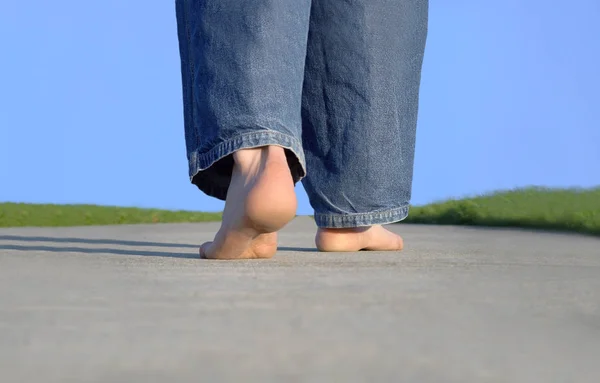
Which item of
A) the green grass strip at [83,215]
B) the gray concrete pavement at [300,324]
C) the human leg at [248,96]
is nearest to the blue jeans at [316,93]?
the human leg at [248,96]

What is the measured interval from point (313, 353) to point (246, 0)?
3.10ft

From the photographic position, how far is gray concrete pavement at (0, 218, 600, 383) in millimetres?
501

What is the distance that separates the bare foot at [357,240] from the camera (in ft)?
5.95

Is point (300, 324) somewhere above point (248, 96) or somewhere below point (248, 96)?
below

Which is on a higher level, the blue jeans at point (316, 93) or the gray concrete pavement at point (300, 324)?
the blue jeans at point (316, 93)

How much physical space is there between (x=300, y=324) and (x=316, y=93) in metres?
1.12

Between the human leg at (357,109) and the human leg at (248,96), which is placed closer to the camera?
the human leg at (248,96)

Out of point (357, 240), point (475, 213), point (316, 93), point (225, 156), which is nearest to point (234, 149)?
point (225, 156)

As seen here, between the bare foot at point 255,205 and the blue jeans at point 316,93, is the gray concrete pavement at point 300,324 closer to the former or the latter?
the bare foot at point 255,205

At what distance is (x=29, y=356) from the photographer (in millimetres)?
543

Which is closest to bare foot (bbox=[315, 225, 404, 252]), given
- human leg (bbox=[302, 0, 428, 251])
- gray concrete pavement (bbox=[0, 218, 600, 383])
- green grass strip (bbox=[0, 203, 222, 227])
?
human leg (bbox=[302, 0, 428, 251])

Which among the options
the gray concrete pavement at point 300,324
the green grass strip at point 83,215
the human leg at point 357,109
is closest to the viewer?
the gray concrete pavement at point 300,324

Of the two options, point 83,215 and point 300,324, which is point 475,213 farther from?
point 300,324

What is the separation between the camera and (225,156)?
4.66 ft
